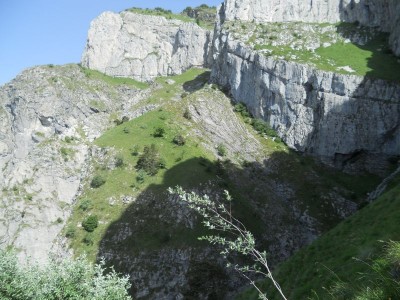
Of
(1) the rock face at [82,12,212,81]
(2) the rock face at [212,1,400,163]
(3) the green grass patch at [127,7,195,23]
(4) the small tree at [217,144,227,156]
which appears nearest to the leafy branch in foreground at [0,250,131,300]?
(4) the small tree at [217,144,227,156]

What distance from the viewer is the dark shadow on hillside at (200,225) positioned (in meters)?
42.2

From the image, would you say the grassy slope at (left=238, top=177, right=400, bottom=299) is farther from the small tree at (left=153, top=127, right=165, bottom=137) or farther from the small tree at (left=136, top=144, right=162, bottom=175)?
the small tree at (left=153, top=127, right=165, bottom=137)

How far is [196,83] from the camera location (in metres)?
103

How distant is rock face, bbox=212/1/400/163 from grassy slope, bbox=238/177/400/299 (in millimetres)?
31960

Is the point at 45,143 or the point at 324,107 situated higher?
the point at 324,107

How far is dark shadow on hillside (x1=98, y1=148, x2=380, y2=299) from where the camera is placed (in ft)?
138

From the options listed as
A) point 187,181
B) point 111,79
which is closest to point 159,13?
point 111,79

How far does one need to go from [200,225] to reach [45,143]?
129 ft

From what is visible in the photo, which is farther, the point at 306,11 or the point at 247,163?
the point at 306,11

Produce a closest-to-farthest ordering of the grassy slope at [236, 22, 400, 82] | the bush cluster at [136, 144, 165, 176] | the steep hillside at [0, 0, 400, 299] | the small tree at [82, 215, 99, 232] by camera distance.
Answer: the steep hillside at [0, 0, 400, 299] < the small tree at [82, 215, 99, 232] < the bush cluster at [136, 144, 165, 176] < the grassy slope at [236, 22, 400, 82]

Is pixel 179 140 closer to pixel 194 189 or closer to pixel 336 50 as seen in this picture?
pixel 194 189

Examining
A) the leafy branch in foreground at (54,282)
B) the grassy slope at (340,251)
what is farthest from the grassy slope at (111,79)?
the leafy branch in foreground at (54,282)

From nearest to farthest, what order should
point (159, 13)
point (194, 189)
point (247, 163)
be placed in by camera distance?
point (194, 189) < point (247, 163) < point (159, 13)

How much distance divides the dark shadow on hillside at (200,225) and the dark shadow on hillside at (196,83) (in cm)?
4174
